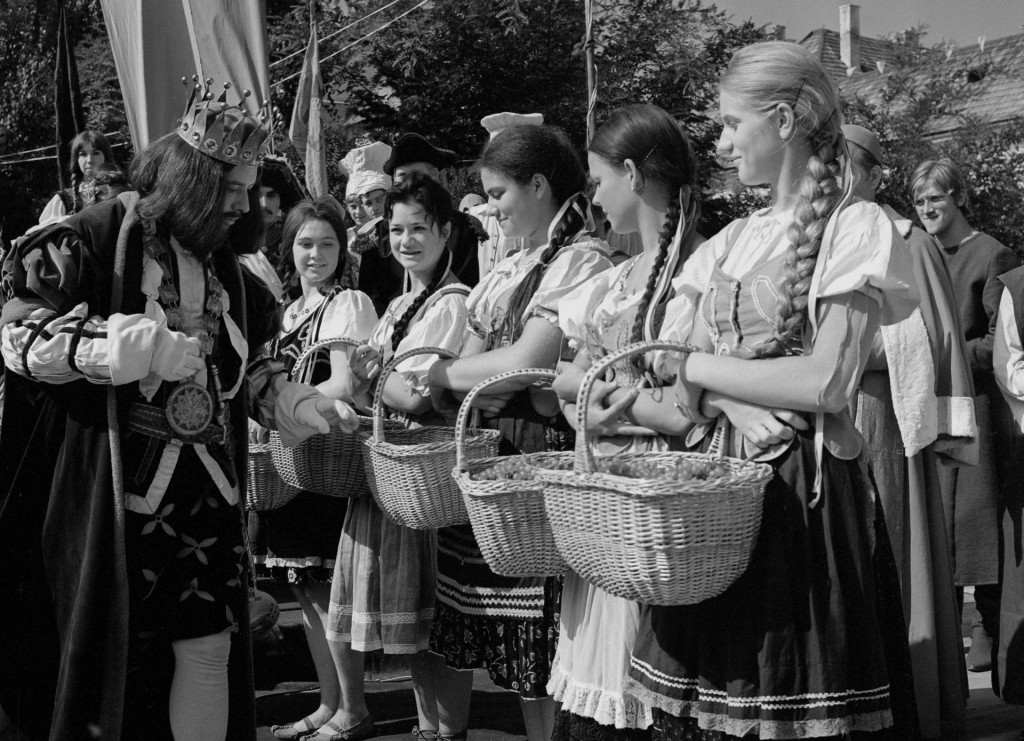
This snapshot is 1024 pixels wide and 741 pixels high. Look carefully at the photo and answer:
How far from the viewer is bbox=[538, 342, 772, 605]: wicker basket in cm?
221

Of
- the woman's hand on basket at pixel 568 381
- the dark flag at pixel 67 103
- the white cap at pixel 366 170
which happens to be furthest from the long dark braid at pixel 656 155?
the dark flag at pixel 67 103

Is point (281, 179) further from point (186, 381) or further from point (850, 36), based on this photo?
point (850, 36)

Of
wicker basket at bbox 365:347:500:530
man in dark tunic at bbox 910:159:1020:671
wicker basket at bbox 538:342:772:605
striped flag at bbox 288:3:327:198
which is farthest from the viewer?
striped flag at bbox 288:3:327:198

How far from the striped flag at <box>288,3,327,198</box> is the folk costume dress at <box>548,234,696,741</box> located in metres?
6.57

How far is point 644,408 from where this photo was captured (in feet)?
9.09

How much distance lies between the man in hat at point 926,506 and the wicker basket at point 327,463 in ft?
5.36

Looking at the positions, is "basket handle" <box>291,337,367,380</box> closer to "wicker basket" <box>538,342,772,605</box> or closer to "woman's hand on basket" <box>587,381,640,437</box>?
"woman's hand on basket" <box>587,381,640,437</box>

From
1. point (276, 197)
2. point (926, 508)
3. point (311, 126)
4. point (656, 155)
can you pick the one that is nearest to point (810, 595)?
point (656, 155)

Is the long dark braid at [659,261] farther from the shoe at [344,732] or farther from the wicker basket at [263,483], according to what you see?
the shoe at [344,732]

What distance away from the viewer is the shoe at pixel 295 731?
14.4 ft

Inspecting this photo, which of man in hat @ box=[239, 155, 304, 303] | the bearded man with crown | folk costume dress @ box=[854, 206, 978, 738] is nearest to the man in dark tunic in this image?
folk costume dress @ box=[854, 206, 978, 738]

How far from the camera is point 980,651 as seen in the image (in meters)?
5.11

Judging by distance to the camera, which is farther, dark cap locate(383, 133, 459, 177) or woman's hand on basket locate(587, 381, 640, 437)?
dark cap locate(383, 133, 459, 177)

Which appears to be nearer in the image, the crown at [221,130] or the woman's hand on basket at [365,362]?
the crown at [221,130]
